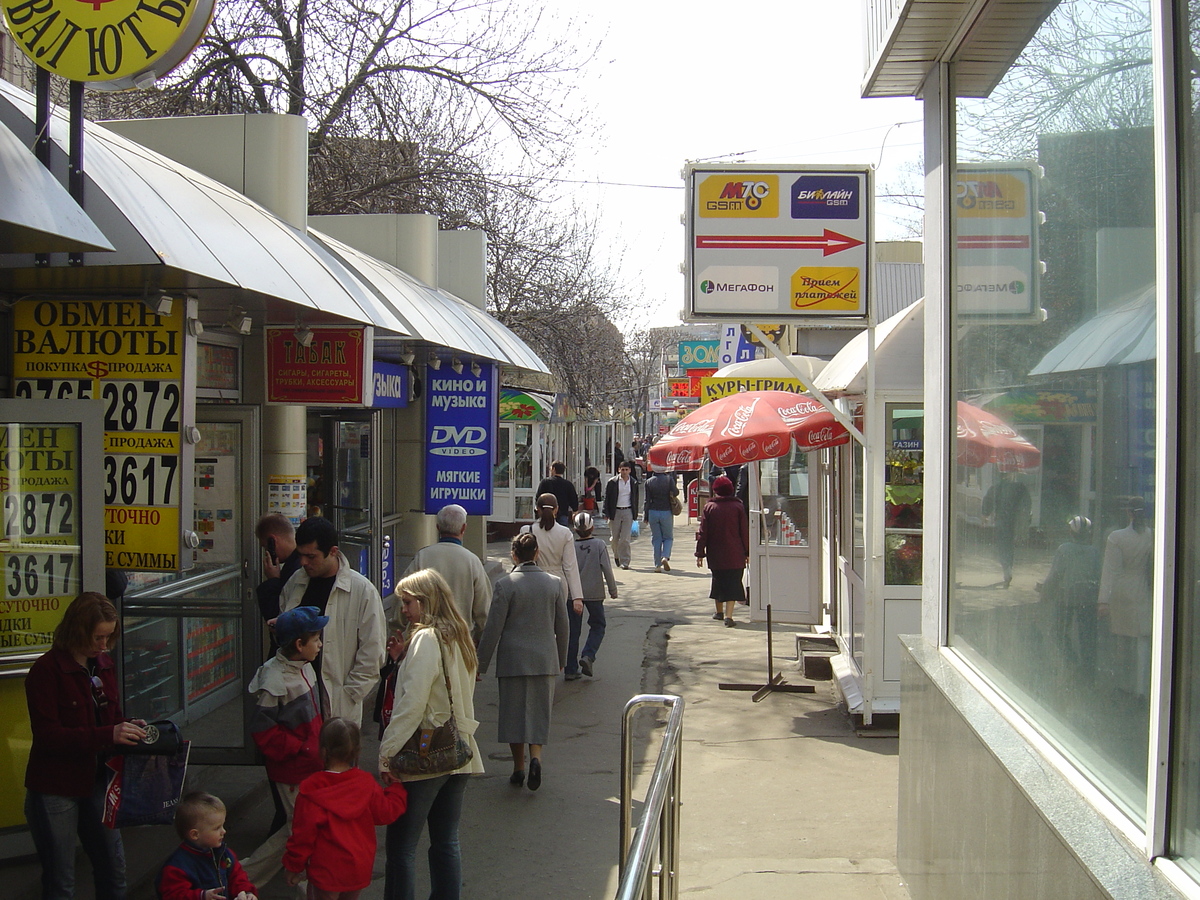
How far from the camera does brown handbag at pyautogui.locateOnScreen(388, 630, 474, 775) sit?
4.20m

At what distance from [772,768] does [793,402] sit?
3.15m

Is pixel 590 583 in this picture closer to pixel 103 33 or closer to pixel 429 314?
pixel 429 314

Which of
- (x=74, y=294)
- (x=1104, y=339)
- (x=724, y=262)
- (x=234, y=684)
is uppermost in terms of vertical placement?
(x=724, y=262)

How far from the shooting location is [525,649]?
20.7ft

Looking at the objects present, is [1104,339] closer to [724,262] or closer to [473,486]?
[724,262]

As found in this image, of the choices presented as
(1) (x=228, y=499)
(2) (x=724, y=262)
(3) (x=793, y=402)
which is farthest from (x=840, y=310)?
(1) (x=228, y=499)

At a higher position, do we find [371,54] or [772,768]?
[371,54]

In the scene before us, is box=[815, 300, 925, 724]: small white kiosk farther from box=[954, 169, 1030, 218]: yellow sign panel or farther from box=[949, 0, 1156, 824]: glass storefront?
box=[949, 0, 1156, 824]: glass storefront

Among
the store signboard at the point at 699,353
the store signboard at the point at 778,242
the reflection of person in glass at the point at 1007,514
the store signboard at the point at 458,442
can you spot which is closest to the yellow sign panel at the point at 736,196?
the store signboard at the point at 778,242

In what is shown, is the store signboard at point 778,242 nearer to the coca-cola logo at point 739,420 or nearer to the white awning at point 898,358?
the white awning at point 898,358

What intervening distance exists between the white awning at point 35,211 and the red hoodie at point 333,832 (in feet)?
6.84

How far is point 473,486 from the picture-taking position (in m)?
10.1

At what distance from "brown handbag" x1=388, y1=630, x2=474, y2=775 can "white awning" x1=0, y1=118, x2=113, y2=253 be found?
219 centimetres

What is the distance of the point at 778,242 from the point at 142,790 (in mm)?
4885
